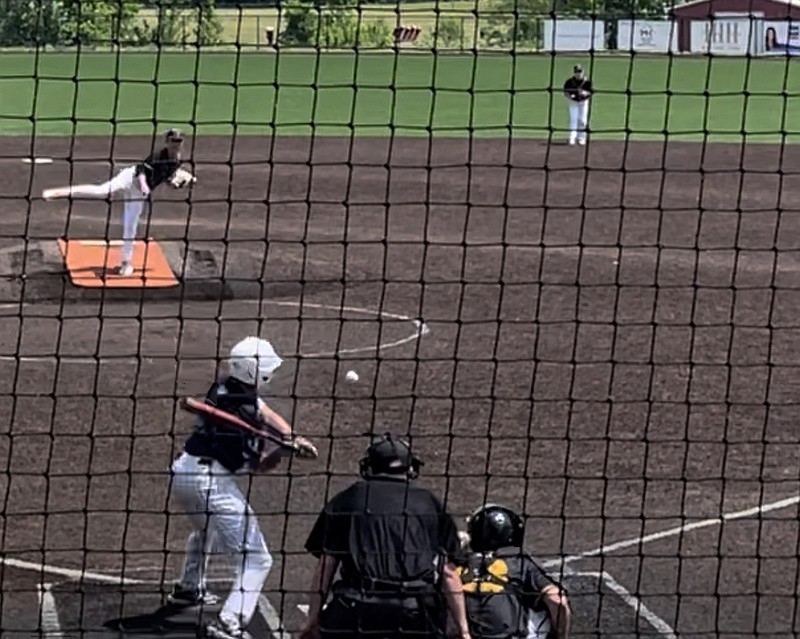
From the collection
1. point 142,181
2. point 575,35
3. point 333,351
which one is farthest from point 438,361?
point 575,35

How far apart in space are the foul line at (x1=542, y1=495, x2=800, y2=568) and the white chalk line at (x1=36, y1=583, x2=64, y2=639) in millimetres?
2768

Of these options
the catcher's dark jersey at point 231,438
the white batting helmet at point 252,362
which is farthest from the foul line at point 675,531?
the white batting helmet at point 252,362

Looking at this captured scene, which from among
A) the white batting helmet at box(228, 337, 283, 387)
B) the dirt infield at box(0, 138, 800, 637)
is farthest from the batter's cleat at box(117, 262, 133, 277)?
the white batting helmet at box(228, 337, 283, 387)

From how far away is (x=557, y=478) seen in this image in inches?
476

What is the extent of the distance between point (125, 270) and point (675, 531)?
10.2 meters

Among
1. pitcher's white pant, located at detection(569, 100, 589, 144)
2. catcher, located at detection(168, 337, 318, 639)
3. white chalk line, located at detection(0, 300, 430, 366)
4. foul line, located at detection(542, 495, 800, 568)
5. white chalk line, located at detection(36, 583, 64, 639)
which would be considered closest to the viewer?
white chalk line, located at detection(36, 583, 64, 639)

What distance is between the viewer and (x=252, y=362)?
9891mm

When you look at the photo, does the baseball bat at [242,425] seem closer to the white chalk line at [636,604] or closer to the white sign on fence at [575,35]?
the white chalk line at [636,604]

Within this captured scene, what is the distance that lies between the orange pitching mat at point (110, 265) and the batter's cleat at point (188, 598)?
29.2ft

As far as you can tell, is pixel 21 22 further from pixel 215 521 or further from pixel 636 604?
pixel 636 604

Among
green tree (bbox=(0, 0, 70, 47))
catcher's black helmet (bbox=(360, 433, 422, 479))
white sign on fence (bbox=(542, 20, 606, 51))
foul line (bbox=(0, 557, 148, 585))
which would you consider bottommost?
foul line (bbox=(0, 557, 148, 585))

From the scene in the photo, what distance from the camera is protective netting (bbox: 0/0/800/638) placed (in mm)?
10508

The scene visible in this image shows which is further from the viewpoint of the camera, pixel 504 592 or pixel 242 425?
pixel 242 425

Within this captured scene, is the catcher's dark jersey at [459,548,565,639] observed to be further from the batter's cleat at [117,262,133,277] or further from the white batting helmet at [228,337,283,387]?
the batter's cleat at [117,262,133,277]
